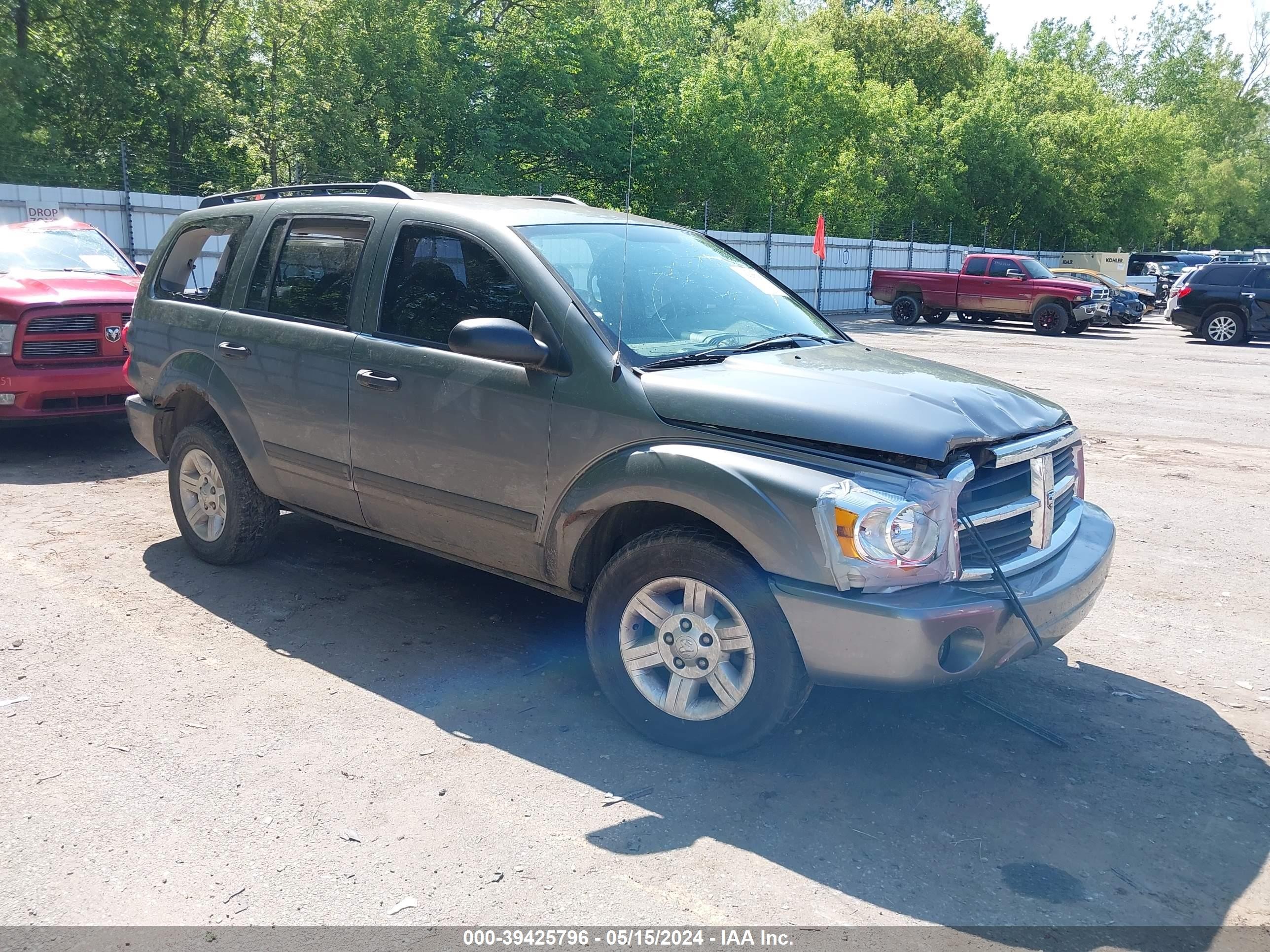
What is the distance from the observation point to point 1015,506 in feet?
12.7

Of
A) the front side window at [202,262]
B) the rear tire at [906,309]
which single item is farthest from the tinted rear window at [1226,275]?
the front side window at [202,262]

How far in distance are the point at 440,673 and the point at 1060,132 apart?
51.5m

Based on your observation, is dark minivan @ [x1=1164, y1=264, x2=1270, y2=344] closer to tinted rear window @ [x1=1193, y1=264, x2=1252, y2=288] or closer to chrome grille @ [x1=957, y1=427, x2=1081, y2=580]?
tinted rear window @ [x1=1193, y1=264, x2=1252, y2=288]

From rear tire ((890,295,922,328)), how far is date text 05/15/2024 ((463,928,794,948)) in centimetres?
2551

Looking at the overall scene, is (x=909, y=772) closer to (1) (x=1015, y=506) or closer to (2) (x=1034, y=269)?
(1) (x=1015, y=506)

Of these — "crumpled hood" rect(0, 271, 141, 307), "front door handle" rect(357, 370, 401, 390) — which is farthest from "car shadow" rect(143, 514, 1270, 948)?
"crumpled hood" rect(0, 271, 141, 307)

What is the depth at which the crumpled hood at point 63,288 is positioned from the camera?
832cm

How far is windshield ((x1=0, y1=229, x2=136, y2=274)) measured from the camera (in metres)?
9.17

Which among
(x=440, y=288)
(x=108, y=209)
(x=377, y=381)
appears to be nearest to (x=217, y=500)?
(x=377, y=381)

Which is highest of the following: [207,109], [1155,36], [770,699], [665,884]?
[1155,36]

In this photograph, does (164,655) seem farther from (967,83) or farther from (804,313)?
(967,83)

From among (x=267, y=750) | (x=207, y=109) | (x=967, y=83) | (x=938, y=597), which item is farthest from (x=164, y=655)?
(x=967, y=83)

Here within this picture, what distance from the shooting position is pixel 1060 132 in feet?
162

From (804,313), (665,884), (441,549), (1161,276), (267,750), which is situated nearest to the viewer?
(665,884)
